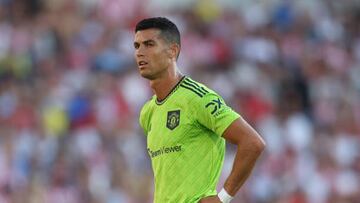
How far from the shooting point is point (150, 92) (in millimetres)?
15883

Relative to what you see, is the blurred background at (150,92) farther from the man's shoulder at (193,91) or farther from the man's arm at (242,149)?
the man's arm at (242,149)

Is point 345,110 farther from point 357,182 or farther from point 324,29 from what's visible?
point 324,29

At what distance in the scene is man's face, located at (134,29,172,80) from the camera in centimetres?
737

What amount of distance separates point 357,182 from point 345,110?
1256 millimetres

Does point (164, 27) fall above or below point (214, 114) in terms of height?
above

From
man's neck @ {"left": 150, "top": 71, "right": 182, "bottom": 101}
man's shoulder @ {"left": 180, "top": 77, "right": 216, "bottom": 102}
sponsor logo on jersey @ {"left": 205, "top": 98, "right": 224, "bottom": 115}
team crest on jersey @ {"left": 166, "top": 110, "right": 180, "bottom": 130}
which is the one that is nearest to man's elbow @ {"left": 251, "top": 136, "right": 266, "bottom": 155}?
sponsor logo on jersey @ {"left": 205, "top": 98, "right": 224, "bottom": 115}

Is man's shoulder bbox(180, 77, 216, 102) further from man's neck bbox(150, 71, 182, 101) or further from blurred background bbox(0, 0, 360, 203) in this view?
blurred background bbox(0, 0, 360, 203)

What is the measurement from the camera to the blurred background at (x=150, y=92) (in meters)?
14.6

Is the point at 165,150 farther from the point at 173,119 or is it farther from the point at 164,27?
the point at 164,27

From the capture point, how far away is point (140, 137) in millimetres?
15297

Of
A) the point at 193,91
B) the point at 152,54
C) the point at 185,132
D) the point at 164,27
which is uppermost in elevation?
the point at 164,27

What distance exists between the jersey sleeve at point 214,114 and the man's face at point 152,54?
398 mm

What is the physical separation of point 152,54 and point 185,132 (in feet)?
1.79

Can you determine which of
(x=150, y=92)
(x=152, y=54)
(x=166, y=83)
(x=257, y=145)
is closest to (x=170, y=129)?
(x=166, y=83)
